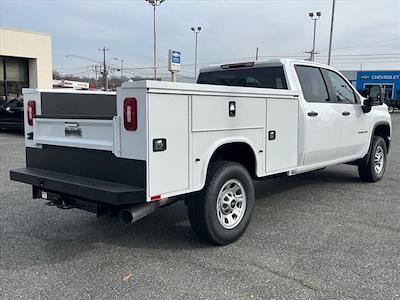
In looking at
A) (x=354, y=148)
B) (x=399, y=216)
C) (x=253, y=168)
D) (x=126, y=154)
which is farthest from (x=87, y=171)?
(x=354, y=148)

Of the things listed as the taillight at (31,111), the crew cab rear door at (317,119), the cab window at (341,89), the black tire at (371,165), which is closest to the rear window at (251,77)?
the crew cab rear door at (317,119)

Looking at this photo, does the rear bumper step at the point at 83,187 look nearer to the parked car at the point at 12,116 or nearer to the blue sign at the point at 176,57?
the blue sign at the point at 176,57

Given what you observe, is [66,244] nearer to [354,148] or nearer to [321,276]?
[321,276]

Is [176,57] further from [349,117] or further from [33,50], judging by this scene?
[33,50]

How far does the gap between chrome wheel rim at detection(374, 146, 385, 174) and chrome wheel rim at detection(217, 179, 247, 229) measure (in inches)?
162

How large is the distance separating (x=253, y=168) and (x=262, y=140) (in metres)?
0.34

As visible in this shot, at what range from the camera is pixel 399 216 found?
18.2ft

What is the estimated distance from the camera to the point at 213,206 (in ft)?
A: 13.8

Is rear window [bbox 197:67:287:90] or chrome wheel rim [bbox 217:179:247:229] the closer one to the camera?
chrome wheel rim [bbox 217:179:247:229]

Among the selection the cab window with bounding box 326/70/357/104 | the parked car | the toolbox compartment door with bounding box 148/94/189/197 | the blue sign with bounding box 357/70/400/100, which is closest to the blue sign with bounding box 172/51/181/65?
the cab window with bounding box 326/70/357/104

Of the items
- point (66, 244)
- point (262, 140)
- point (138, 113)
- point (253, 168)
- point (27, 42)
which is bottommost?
point (66, 244)

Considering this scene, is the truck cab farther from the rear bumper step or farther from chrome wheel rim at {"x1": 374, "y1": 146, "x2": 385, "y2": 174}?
the rear bumper step

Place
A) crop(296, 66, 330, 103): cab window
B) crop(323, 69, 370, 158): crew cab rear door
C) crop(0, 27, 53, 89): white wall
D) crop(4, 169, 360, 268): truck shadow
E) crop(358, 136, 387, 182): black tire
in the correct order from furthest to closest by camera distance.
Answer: crop(0, 27, 53, 89): white wall → crop(358, 136, 387, 182): black tire → crop(323, 69, 370, 158): crew cab rear door → crop(296, 66, 330, 103): cab window → crop(4, 169, 360, 268): truck shadow

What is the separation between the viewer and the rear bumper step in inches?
141
